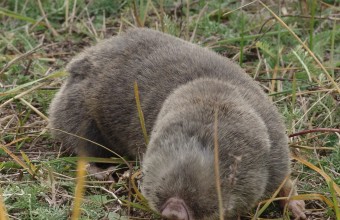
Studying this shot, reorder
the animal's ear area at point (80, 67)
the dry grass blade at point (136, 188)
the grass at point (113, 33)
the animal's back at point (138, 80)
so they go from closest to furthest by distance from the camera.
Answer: the dry grass blade at point (136, 188)
the grass at point (113, 33)
the animal's back at point (138, 80)
the animal's ear area at point (80, 67)

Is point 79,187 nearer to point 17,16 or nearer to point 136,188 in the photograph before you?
point 136,188

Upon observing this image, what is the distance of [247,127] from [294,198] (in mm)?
537

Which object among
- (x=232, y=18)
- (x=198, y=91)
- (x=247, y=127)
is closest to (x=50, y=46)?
(x=232, y=18)

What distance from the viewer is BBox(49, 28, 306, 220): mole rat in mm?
3262

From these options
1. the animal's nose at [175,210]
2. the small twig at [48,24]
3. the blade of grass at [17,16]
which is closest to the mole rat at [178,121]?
the animal's nose at [175,210]

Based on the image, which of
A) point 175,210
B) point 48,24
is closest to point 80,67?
Answer: point 48,24

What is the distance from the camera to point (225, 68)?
4383 millimetres

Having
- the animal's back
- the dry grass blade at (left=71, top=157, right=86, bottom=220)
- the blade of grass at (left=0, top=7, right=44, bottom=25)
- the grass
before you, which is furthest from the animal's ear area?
the dry grass blade at (left=71, top=157, right=86, bottom=220)

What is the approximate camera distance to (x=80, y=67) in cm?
498

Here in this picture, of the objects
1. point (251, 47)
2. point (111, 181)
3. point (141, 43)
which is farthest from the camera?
point (251, 47)

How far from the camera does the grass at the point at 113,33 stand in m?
4.07

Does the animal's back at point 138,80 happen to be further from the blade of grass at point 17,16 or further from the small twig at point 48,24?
the small twig at point 48,24

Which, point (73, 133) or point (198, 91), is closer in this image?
point (198, 91)

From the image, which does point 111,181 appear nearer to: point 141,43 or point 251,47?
point 141,43
